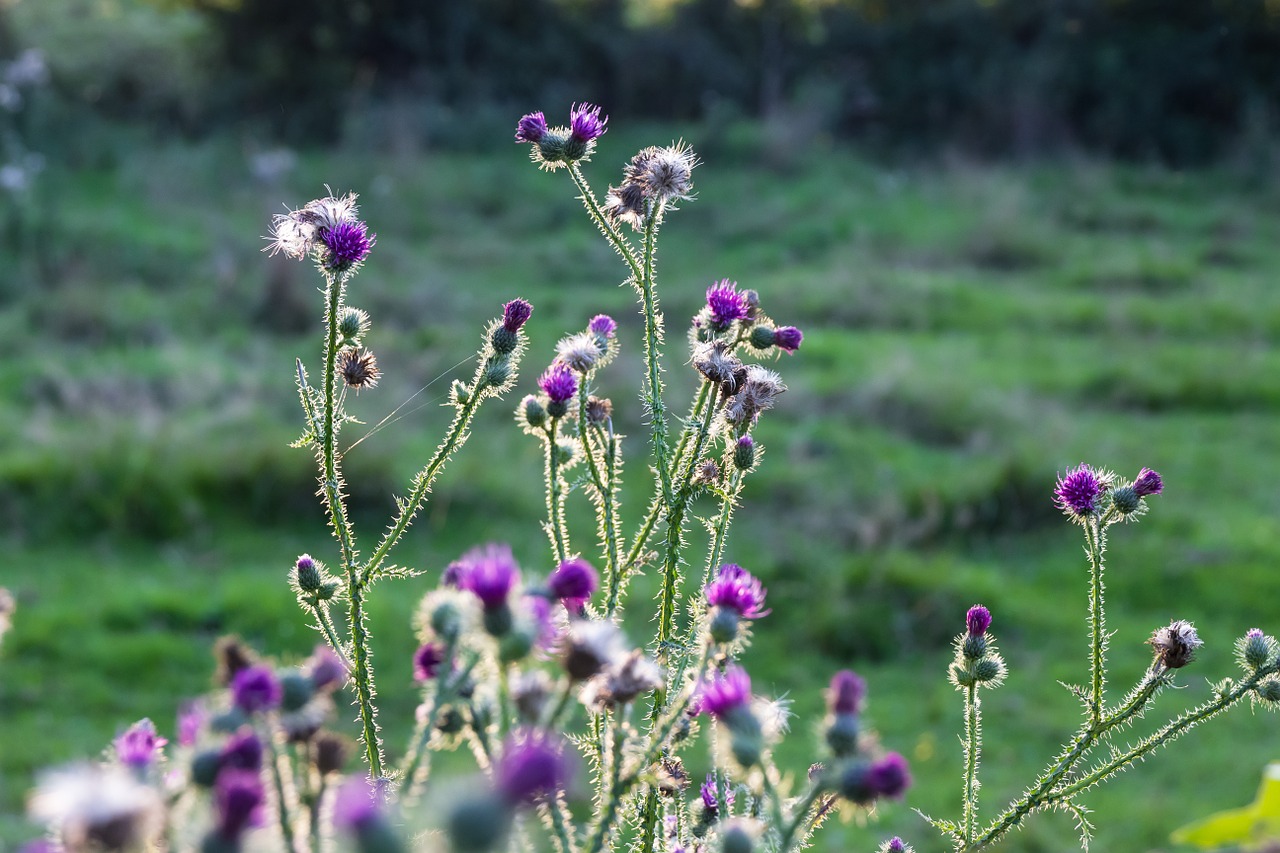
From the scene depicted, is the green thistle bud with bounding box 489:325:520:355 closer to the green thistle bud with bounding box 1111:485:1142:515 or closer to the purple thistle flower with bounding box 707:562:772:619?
the purple thistle flower with bounding box 707:562:772:619

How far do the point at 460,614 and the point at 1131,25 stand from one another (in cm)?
1763

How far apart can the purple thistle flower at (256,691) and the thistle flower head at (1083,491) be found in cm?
95

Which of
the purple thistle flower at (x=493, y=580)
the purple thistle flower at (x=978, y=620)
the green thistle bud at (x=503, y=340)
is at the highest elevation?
the green thistle bud at (x=503, y=340)

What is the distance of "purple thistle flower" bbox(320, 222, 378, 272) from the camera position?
1212 mm

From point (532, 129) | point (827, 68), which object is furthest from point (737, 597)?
point (827, 68)

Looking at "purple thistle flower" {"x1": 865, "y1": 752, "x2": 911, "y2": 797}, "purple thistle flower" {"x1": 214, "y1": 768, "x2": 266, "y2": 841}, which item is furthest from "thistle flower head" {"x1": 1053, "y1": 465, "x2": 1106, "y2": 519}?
"purple thistle flower" {"x1": 214, "y1": 768, "x2": 266, "y2": 841}

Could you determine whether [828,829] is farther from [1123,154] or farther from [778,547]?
[1123,154]

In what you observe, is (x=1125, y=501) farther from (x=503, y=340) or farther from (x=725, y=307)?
(x=503, y=340)

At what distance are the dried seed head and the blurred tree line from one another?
13.7 m

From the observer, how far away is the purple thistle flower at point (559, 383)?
1.29m

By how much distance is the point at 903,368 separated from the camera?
26.7 feet

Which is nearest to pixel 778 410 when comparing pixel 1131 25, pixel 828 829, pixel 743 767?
pixel 828 829

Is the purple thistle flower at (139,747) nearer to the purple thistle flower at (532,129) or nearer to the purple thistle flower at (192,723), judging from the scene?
the purple thistle flower at (192,723)

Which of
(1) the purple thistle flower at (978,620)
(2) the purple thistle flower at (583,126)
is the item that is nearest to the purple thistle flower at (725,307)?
(2) the purple thistle flower at (583,126)
